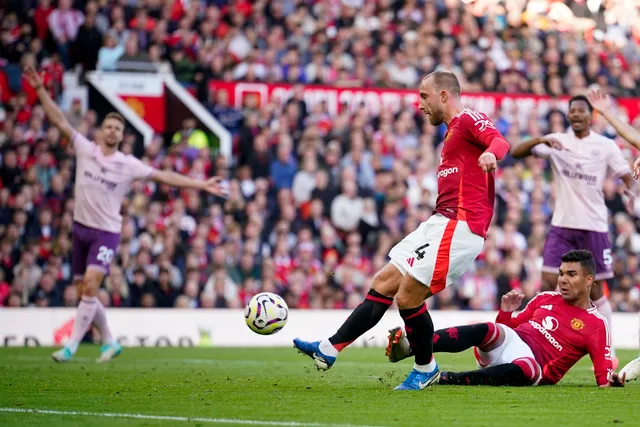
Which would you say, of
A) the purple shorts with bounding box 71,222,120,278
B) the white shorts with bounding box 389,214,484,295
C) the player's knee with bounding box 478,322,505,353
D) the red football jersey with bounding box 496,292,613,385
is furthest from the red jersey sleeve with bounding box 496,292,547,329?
the purple shorts with bounding box 71,222,120,278

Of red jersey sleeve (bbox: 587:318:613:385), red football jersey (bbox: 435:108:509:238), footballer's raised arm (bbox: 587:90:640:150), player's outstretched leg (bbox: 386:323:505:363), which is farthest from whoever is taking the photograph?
footballer's raised arm (bbox: 587:90:640:150)

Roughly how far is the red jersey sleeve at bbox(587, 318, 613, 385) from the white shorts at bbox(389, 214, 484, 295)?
4.84ft

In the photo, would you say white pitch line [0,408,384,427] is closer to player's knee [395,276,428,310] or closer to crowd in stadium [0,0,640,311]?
player's knee [395,276,428,310]

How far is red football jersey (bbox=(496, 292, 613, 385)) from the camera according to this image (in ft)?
30.8

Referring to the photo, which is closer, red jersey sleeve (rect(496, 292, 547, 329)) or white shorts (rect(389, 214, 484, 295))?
white shorts (rect(389, 214, 484, 295))

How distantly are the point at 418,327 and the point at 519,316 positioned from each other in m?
1.66

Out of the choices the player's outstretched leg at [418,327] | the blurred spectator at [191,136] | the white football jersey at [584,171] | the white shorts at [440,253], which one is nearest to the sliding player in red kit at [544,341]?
the player's outstretched leg at [418,327]

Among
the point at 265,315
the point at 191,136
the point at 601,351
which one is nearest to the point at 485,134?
the point at 601,351

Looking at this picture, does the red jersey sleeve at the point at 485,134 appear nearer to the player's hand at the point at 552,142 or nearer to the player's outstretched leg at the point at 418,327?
the player's outstretched leg at the point at 418,327

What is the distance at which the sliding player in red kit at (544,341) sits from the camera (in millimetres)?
9273

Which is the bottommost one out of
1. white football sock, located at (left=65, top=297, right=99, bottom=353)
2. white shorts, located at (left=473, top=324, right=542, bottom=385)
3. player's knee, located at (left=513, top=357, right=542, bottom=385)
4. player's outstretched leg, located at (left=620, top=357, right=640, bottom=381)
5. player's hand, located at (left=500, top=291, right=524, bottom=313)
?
white football sock, located at (left=65, top=297, right=99, bottom=353)

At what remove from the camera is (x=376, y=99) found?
23016 millimetres

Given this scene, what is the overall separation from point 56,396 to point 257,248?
11.7 meters

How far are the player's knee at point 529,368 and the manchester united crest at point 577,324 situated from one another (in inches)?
17.6
